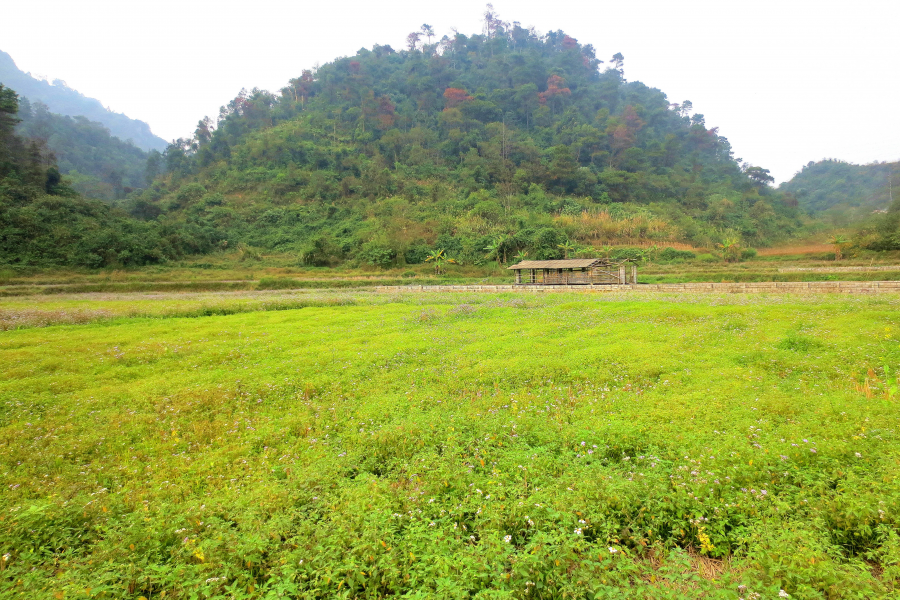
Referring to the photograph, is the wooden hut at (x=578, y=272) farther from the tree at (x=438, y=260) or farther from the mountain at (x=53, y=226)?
the mountain at (x=53, y=226)

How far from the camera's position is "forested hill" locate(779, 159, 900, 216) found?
57.8 m

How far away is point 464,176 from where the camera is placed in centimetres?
8619

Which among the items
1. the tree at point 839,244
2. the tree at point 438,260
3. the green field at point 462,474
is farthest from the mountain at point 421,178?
the green field at point 462,474

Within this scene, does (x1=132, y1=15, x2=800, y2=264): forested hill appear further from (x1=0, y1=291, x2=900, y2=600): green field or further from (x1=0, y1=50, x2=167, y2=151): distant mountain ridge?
(x1=0, y1=50, x2=167, y2=151): distant mountain ridge

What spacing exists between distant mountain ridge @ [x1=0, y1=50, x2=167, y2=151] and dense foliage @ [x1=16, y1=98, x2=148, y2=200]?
47408mm

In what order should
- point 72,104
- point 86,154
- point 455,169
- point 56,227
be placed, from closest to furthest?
1. point 56,227
2. point 455,169
3. point 86,154
4. point 72,104

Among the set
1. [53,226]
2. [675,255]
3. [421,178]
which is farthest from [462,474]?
[421,178]

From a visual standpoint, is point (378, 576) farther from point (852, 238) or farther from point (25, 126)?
Answer: point (25, 126)

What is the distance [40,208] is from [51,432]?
63.8m

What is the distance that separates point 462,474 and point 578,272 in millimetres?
40313

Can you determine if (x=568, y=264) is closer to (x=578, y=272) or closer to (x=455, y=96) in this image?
(x=578, y=272)

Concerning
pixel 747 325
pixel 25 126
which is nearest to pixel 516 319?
pixel 747 325

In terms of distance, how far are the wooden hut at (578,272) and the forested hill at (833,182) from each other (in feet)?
94.8

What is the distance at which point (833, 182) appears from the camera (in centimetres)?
9200
